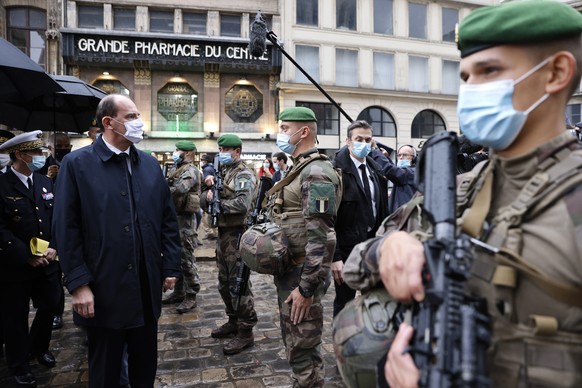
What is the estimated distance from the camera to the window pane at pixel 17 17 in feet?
63.4

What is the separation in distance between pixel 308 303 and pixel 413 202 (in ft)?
5.34

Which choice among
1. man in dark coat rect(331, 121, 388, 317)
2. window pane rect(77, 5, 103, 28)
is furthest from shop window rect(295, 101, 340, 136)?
man in dark coat rect(331, 121, 388, 317)

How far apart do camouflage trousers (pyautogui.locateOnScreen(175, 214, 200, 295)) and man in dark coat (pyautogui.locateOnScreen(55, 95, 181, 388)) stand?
2.77 meters

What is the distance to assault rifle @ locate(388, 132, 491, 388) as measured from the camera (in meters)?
0.93

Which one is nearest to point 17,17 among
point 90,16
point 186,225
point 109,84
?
point 90,16

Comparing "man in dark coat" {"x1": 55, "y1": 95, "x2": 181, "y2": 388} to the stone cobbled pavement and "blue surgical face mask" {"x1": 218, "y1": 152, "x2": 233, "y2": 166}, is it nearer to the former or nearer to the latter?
the stone cobbled pavement

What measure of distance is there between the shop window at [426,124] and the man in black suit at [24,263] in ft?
75.5

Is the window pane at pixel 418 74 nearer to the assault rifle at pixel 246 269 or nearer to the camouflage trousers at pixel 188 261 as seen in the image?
the camouflage trousers at pixel 188 261

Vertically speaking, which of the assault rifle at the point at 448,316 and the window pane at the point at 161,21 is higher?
the window pane at the point at 161,21

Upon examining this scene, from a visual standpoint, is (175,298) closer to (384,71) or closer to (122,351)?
(122,351)

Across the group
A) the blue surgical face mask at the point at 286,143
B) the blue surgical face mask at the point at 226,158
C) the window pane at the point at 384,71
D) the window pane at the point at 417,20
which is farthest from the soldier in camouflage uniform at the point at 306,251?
the window pane at the point at 417,20

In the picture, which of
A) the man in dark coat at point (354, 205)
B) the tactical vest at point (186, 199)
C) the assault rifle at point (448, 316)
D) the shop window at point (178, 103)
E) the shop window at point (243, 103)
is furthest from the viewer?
the shop window at point (243, 103)

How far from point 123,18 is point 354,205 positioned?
21333 mm

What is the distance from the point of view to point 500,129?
1.23m
